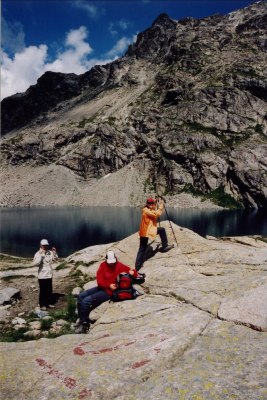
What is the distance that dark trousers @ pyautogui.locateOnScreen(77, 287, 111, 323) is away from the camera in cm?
1595

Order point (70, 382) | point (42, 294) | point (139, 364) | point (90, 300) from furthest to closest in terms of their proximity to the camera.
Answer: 1. point (42, 294)
2. point (90, 300)
3. point (139, 364)
4. point (70, 382)

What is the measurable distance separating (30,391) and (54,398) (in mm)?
786

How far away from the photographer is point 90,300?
16.3 meters

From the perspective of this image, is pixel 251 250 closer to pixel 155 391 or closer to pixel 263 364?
pixel 263 364

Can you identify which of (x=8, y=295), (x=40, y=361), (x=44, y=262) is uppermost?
(x=44, y=262)

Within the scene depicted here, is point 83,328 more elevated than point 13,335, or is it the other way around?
point 83,328

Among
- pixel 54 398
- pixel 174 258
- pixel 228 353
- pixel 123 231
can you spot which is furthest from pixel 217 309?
pixel 123 231

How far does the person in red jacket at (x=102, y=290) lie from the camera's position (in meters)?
16.0

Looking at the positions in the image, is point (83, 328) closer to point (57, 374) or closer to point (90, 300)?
point (90, 300)

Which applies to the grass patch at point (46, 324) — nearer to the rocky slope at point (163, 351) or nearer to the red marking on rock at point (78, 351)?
the rocky slope at point (163, 351)

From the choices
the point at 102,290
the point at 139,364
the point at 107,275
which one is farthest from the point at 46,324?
the point at 139,364

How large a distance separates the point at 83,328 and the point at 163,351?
5.92 metres

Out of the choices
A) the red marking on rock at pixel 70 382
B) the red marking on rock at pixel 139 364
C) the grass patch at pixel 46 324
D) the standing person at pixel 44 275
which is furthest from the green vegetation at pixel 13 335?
the red marking on rock at pixel 139 364

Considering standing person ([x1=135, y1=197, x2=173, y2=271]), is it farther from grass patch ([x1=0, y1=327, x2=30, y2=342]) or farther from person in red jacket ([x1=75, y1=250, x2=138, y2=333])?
grass patch ([x1=0, y1=327, x2=30, y2=342])
